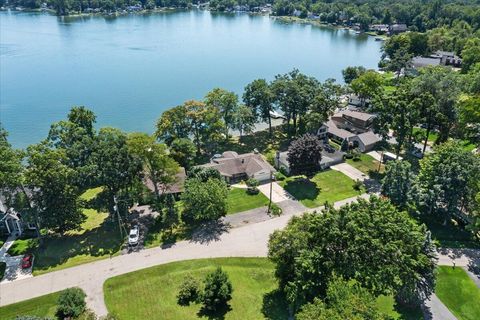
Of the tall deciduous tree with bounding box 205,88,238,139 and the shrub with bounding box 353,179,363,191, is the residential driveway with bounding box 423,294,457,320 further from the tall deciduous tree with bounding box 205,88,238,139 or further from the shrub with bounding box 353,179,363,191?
the tall deciduous tree with bounding box 205,88,238,139

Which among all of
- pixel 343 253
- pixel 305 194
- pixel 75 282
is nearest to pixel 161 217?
pixel 75 282

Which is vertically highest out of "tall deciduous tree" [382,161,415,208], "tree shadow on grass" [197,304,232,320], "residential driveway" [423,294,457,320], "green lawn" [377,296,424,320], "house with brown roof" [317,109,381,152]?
"tall deciduous tree" [382,161,415,208]

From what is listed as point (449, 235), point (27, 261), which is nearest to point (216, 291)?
point (27, 261)

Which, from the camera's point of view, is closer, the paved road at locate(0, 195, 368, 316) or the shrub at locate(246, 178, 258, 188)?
the paved road at locate(0, 195, 368, 316)

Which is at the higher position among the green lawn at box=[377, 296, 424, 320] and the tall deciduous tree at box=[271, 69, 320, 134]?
the tall deciduous tree at box=[271, 69, 320, 134]

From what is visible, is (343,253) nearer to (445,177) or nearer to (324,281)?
(324,281)

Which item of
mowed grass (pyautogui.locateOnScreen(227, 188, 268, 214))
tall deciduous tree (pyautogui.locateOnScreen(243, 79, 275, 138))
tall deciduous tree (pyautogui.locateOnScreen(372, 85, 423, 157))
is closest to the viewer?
mowed grass (pyautogui.locateOnScreen(227, 188, 268, 214))

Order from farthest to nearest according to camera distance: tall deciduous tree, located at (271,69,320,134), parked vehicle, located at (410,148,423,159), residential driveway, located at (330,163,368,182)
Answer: tall deciduous tree, located at (271,69,320,134)
parked vehicle, located at (410,148,423,159)
residential driveway, located at (330,163,368,182)

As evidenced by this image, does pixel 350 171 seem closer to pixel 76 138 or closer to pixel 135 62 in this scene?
pixel 76 138

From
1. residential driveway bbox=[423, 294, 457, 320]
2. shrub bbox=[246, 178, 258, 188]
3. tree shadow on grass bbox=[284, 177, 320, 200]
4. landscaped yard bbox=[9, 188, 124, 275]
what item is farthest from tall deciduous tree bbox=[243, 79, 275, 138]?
residential driveway bbox=[423, 294, 457, 320]
